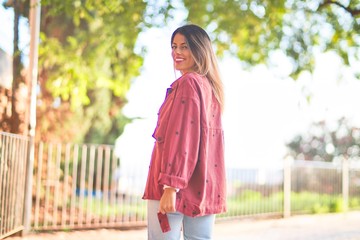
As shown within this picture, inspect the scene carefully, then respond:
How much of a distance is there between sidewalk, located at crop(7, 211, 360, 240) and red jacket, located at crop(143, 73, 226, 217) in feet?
16.8

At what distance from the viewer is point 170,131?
2705 mm

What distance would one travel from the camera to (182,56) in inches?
117

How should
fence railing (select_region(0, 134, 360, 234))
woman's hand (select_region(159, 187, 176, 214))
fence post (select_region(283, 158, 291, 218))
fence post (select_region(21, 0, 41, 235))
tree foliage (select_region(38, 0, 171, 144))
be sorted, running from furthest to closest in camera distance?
fence post (select_region(283, 158, 291, 218)), tree foliage (select_region(38, 0, 171, 144)), fence post (select_region(21, 0, 41, 235)), fence railing (select_region(0, 134, 360, 234)), woman's hand (select_region(159, 187, 176, 214))

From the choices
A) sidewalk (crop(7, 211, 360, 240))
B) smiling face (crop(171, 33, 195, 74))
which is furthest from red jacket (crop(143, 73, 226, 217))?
sidewalk (crop(7, 211, 360, 240))

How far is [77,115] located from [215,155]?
994 cm

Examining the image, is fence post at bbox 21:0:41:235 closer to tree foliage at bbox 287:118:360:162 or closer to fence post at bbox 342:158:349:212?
fence post at bbox 342:158:349:212

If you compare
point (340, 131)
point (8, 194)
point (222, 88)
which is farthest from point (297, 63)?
point (340, 131)

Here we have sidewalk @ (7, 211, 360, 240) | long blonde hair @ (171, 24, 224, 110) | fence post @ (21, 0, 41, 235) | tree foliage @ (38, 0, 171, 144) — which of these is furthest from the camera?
tree foliage @ (38, 0, 171, 144)

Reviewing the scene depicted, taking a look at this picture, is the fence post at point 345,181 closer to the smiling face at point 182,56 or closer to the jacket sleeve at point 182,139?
the smiling face at point 182,56

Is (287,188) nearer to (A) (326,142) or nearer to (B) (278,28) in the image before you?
(B) (278,28)

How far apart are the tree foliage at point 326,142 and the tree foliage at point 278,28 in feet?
36.6

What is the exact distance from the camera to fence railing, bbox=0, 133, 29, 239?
6399 millimetres

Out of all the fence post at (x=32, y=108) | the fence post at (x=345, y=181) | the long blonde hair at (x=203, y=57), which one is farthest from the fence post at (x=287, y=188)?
the long blonde hair at (x=203, y=57)

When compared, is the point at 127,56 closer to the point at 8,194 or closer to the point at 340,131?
the point at 8,194
